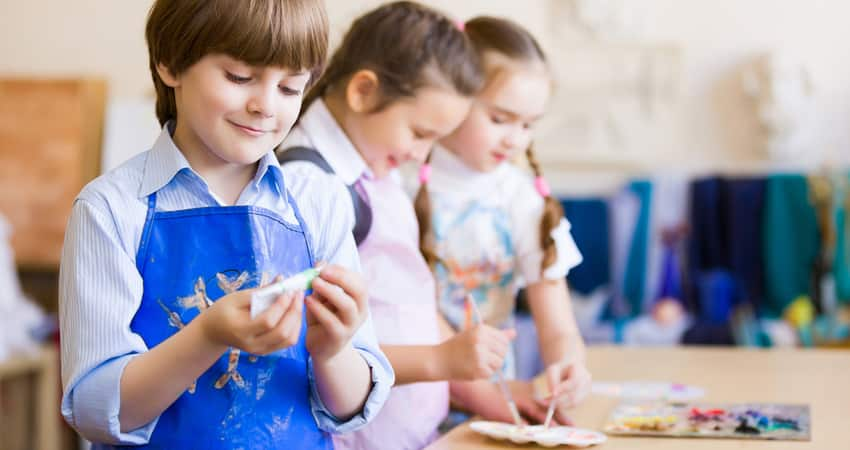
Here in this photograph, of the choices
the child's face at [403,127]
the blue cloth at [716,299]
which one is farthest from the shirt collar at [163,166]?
the blue cloth at [716,299]

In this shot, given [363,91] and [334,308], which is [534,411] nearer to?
[363,91]

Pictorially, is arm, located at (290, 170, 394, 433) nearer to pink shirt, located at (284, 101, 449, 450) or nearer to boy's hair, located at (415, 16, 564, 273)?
pink shirt, located at (284, 101, 449, 450)

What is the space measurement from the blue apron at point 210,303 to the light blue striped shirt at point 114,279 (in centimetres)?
2

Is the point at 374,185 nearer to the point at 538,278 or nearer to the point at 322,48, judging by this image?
the point at 538,278

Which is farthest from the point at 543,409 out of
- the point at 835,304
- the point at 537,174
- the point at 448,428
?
the point at 835,304

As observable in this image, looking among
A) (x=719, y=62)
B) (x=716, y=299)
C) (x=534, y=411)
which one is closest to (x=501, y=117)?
(x=534, y=411)

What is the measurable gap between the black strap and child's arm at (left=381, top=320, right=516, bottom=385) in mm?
171

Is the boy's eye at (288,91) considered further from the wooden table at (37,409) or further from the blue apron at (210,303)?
the wooden table at (37,409)

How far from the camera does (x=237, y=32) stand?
1.07 meters

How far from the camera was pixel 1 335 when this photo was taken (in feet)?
12.2

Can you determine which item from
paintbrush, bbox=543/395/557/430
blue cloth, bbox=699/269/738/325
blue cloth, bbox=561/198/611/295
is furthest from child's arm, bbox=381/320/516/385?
blue cloth, bbox=561/198/611/295

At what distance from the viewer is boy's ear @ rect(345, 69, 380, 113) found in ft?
5.28

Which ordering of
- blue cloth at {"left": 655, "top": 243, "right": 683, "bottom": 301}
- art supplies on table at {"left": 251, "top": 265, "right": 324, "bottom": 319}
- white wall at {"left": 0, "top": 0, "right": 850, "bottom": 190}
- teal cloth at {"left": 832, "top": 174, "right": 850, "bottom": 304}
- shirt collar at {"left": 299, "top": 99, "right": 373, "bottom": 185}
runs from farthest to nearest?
white wall at {"left": 0, "top": 0, "right": 850, "bottom": 190}
blue cloth at {"left": 655, "top": 243, "right": 683, "bottom": 301}
teal cloth at {"left": 832, "top": 174, "right": 850, "bottom": 304}
shirt collar at {"left": 299, "top": 99, "right": 373, "bottom": 185}
art supplies on table at {"left": 251, "top": 265, "right": 324, "bottom": 319}

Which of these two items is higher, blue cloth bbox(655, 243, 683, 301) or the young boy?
the young boy
